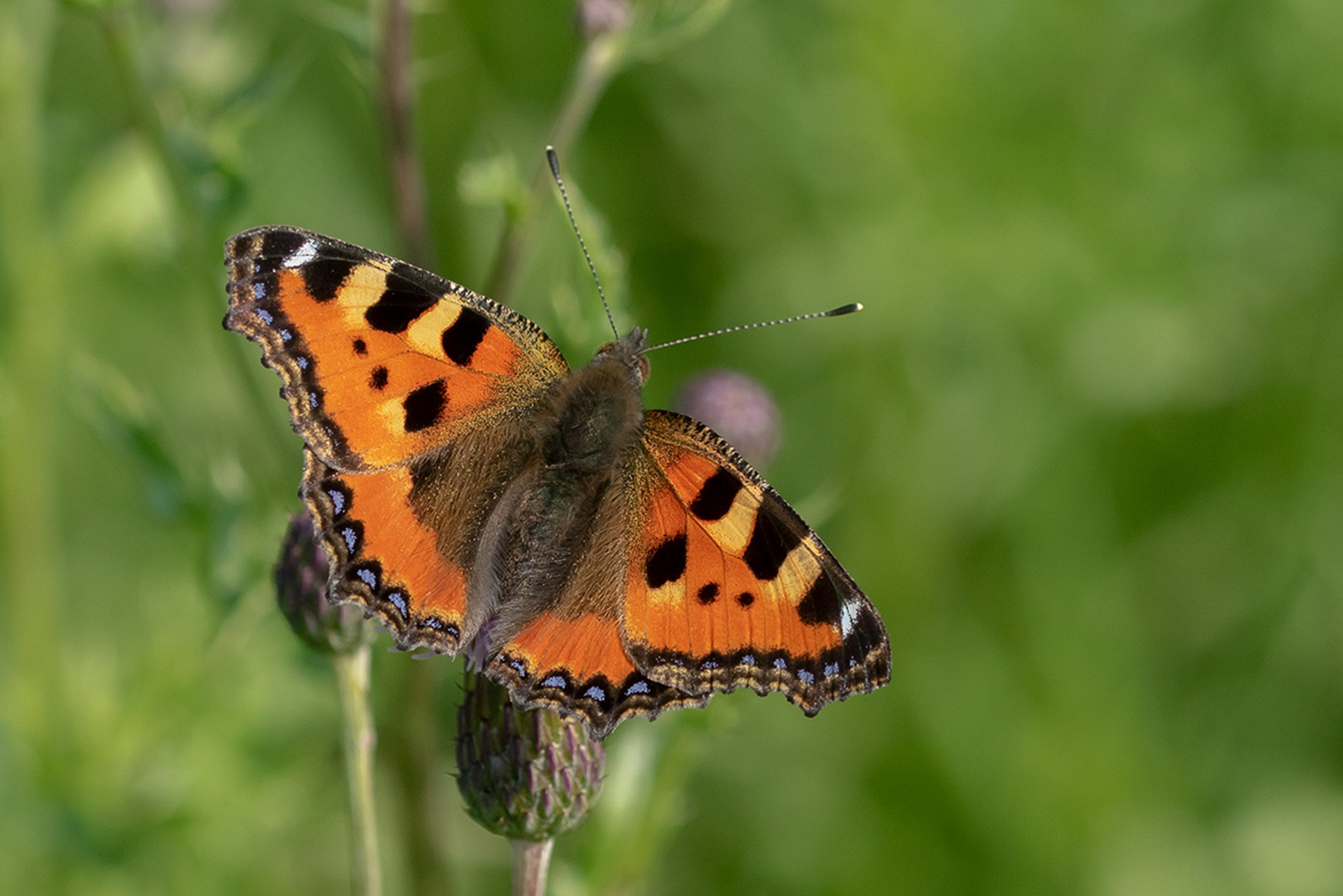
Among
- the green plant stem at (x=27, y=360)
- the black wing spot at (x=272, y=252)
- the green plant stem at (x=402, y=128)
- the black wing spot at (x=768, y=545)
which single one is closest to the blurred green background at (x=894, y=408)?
the green plant stem at (x=27, y=360)

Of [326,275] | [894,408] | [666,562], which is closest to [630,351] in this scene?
[666,562]

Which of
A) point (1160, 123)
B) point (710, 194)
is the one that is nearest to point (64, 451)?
point (710, 194)

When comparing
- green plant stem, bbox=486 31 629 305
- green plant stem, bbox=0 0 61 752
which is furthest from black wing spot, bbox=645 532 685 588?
green plant stem, bbox=0 0 61 752

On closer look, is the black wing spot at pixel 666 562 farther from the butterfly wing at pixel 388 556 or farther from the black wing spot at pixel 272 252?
the black wing spot at pixel 272 252

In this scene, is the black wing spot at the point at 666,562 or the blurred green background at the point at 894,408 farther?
the blurred green background at the point at 894,408

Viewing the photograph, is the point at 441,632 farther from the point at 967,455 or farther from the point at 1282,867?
the point at 1282,867

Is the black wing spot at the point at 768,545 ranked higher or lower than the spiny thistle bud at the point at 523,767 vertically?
higher

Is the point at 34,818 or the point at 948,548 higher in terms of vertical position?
the point at 948,548

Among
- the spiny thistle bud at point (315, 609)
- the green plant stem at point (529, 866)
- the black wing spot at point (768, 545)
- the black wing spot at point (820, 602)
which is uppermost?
the spiny thistle bud at point (315, 609)
